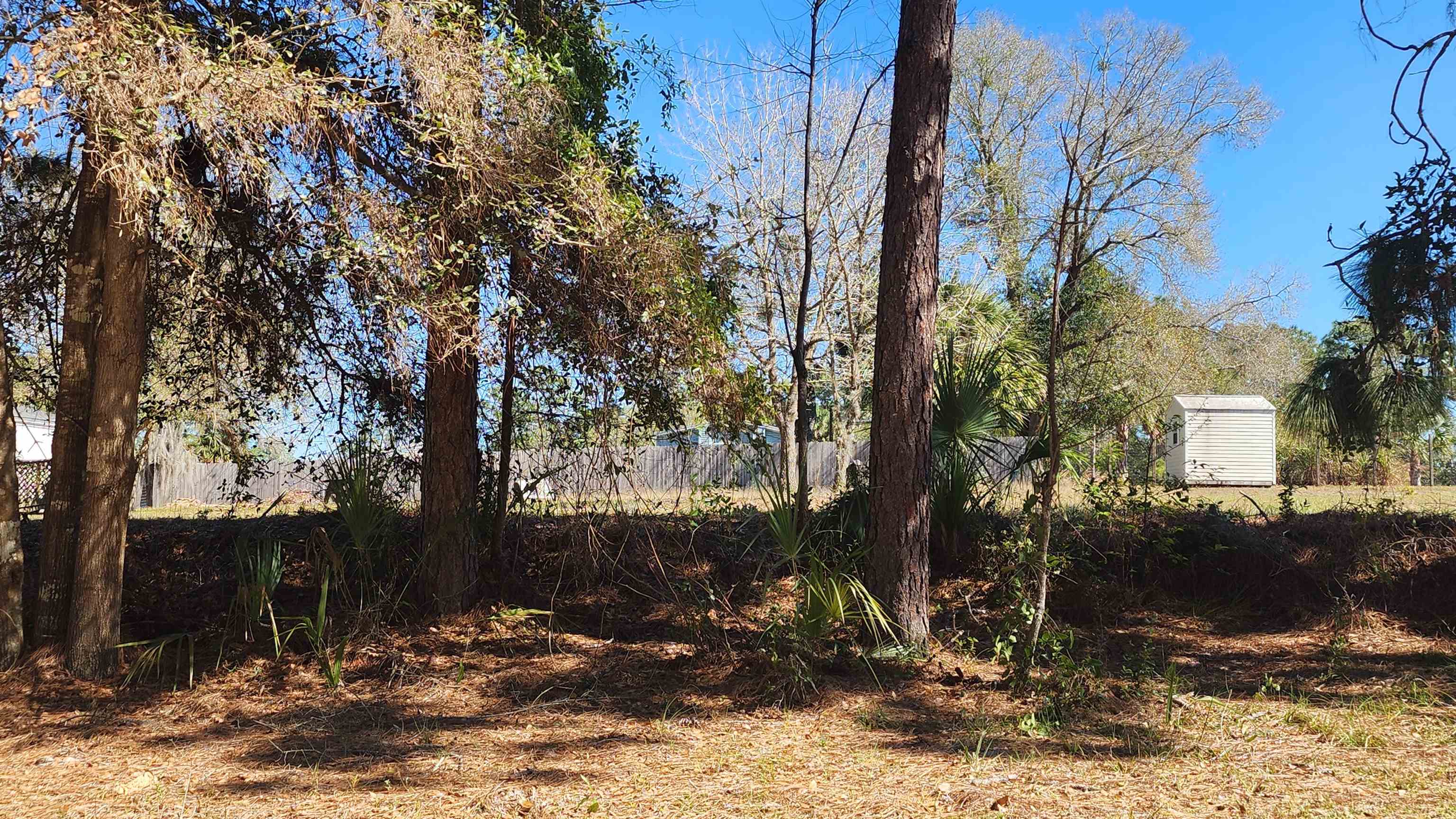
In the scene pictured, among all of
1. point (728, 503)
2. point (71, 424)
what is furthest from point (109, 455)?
point (728, 503)

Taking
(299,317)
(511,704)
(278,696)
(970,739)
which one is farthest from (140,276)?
(970,739)

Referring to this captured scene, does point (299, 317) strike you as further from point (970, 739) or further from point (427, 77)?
point (970, 739)

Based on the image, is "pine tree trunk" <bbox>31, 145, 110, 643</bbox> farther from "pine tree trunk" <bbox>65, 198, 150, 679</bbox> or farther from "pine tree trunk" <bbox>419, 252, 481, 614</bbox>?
"pine tree trunk" <bbox>419, 252, 481, 614</bbox>

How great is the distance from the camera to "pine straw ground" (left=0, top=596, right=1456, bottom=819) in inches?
155

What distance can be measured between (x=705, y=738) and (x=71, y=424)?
455cm

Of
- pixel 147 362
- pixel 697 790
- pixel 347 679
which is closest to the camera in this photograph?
pixel 697 790

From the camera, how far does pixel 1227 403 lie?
2667cm

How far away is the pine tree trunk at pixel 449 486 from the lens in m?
7.07

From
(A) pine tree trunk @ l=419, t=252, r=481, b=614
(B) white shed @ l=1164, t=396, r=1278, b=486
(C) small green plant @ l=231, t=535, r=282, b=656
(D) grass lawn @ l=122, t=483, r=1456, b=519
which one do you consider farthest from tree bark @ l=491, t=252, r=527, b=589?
(B) white shed @ l=1164, t=396, r=1278, b=486

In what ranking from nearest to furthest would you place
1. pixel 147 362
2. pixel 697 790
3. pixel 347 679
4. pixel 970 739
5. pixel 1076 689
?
pixel 697 790, pixel 970 739, pixel 1076 689, pixel 347 679, pixel 147 362

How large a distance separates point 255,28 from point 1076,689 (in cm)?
664

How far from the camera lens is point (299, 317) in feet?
24.1

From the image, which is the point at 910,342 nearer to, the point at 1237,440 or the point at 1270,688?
the point at 1270,688

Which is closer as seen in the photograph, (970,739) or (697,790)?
(697,790)
